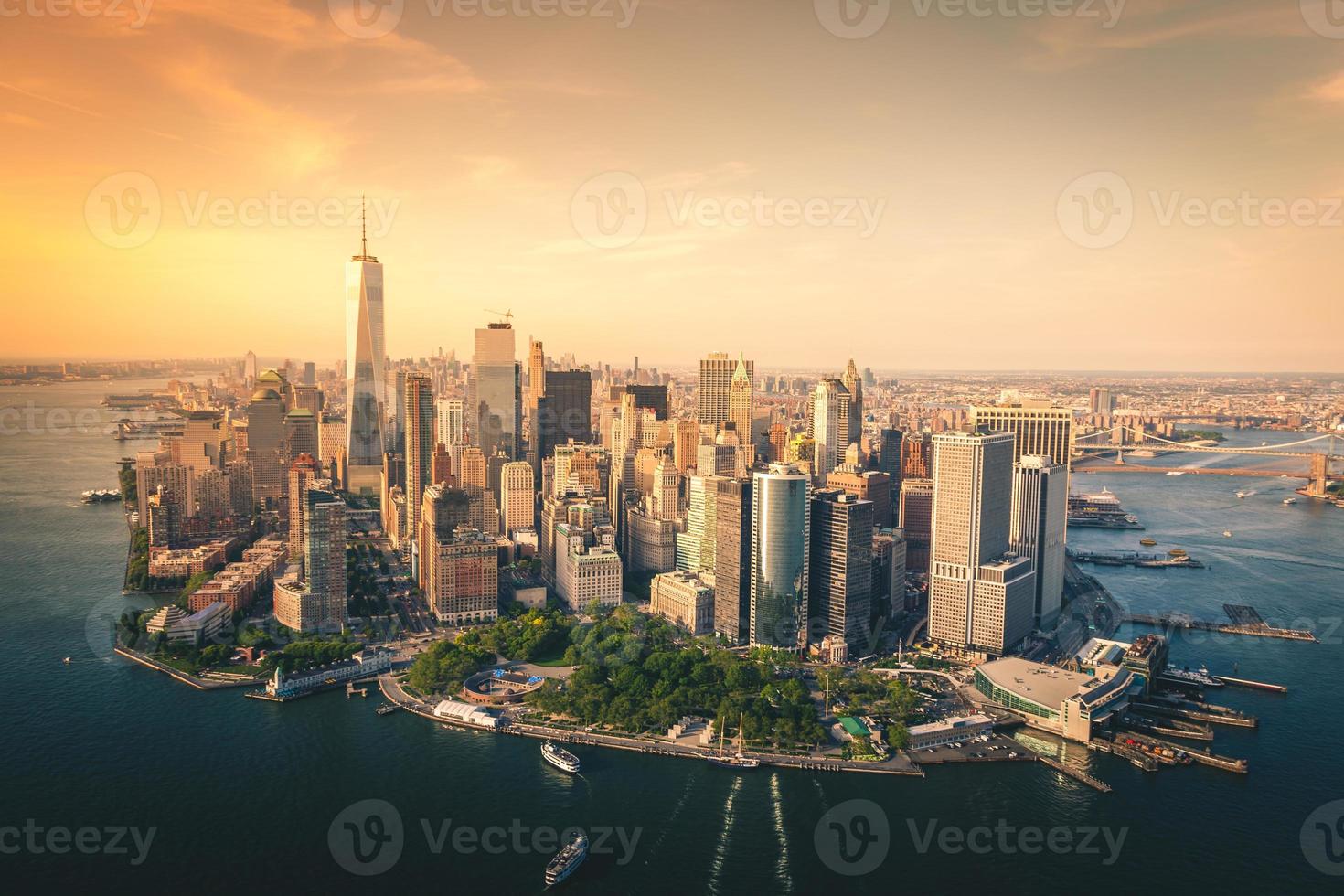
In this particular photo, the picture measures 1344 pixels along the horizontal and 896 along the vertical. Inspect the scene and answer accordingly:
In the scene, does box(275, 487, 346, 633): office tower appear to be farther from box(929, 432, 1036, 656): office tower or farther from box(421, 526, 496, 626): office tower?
box(929, 432, 1036, 656): office tower

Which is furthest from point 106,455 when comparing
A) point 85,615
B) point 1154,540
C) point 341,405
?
point 1154,540

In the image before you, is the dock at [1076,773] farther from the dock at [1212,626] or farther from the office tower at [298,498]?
the office tower at [298,498]

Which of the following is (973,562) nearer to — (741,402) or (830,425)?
(830,425)

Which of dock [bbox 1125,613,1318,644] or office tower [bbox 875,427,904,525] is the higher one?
office tower [bbox 875,427,904,525]

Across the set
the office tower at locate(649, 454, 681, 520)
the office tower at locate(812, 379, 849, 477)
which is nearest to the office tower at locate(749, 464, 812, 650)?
the office tower at locate(649, 454, 681, 520)

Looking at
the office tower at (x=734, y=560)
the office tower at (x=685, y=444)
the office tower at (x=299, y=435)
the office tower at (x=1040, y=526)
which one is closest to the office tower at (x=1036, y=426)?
the office tower at (x=1040, y=526)

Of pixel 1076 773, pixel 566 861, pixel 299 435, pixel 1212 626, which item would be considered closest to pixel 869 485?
pixel 1212 626
